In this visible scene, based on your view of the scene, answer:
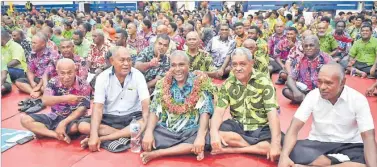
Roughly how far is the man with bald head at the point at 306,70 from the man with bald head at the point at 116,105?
2017 millimetres

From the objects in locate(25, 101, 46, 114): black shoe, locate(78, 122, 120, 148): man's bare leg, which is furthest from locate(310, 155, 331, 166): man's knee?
locate(25, 101, 46, 114): black shoe

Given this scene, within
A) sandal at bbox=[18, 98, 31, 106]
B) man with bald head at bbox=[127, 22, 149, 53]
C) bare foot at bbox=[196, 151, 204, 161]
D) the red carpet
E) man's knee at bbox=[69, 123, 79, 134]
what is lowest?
the red carpet

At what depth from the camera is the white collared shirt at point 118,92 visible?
11.0ft

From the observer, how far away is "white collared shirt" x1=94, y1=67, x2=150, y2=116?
3357 mm

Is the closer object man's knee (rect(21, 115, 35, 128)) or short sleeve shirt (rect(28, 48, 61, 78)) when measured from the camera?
man's knee (rect(21, 115, 35, 128))

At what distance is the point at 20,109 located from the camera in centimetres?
Answer: 454

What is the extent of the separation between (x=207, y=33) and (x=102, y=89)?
4.29m

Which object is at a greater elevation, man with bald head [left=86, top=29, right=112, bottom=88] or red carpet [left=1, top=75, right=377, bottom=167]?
man with bald head [left=86, top=29, right=112, bottom=88]

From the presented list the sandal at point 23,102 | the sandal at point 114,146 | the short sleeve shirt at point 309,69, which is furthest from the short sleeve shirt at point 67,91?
the short sleeve shirt at point 309,69

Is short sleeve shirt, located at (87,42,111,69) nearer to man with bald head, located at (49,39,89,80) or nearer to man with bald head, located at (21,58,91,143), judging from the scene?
man with bald head, located at (49,39,89,80)

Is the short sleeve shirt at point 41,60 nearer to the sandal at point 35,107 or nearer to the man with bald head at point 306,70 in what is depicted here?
the sandal at point 35,107

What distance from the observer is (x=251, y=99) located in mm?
3023

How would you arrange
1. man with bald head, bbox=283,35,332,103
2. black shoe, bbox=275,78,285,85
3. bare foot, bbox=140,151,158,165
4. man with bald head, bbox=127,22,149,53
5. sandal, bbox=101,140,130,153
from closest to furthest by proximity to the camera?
1. bare foot, bbox=140,151,158,165
2. sandal, bbox=101,140,130,153
3. man with bald head, bbox=283,35,332,103
4. black shoe, bbox=275,78,285,85
5. man with bald head, bbox=127,22,149,53

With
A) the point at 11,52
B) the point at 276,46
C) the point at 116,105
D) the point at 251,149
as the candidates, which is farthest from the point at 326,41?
the point at 11,52
